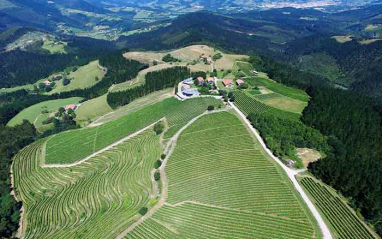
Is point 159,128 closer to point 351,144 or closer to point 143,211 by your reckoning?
point 143,211

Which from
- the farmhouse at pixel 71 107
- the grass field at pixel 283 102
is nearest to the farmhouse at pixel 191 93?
the grass field at pixel 283 102

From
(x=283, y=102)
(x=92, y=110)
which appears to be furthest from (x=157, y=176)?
(x=92, y=110)

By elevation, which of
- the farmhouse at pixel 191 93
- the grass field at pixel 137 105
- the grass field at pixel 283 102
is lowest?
the grass field at pixel 137 105

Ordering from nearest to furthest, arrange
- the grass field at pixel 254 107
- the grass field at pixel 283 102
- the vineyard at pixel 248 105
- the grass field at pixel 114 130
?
the grass field at pixel 114 130 → the grass field at pixel 254 107 → the vineyard at pixel 248 105 → the grass field at pixel 283 102

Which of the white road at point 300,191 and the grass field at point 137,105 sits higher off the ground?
the white road at point 300,191

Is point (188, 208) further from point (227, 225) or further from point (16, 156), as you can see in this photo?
point (16, 156)

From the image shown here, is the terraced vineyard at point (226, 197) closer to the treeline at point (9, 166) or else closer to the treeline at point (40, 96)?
the treeline at point (9, 166)

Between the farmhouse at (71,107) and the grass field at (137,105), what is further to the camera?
the farmhouse at (71,107)

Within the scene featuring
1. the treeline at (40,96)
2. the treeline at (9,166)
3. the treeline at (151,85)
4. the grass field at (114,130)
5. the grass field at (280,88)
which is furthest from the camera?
the treeline at (40,96)
